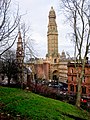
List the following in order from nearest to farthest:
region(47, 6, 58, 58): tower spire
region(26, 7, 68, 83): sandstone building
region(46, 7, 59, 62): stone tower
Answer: region(26, 7, 68, 83): sandstone building → region(46, 7, 59, 62): stone tower → region(47, 6, 58, 58): tower spire

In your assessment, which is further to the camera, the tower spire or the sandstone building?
the tower spire

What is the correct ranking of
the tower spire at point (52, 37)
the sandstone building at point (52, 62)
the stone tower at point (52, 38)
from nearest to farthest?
the sandstone building at point (52, 62)
the stone tower at point (52, 38)
the tower spire at point (52, 37)

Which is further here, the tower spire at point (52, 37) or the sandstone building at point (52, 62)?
the tower spire at point (52, 37)

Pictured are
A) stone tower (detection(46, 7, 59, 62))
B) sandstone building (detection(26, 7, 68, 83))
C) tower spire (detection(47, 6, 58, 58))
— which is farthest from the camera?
tower spire (detection(47, 6, 58, 58))

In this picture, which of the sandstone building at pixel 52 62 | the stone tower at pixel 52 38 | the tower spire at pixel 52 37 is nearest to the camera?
the sandstone building at pixel 52 62

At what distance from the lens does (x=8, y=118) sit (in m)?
9.77

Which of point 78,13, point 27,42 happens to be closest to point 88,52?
point 78,13

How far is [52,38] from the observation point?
113m

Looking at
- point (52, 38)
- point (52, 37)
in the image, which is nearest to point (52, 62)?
point (52, 38)

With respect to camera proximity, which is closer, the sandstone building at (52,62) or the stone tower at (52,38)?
the sandstone building at (52,62)

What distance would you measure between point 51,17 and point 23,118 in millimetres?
99922

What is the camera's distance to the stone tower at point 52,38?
10869 centimetres

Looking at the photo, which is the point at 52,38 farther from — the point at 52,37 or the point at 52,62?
the point at 52,62

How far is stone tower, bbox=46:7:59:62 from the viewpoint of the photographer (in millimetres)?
108688
